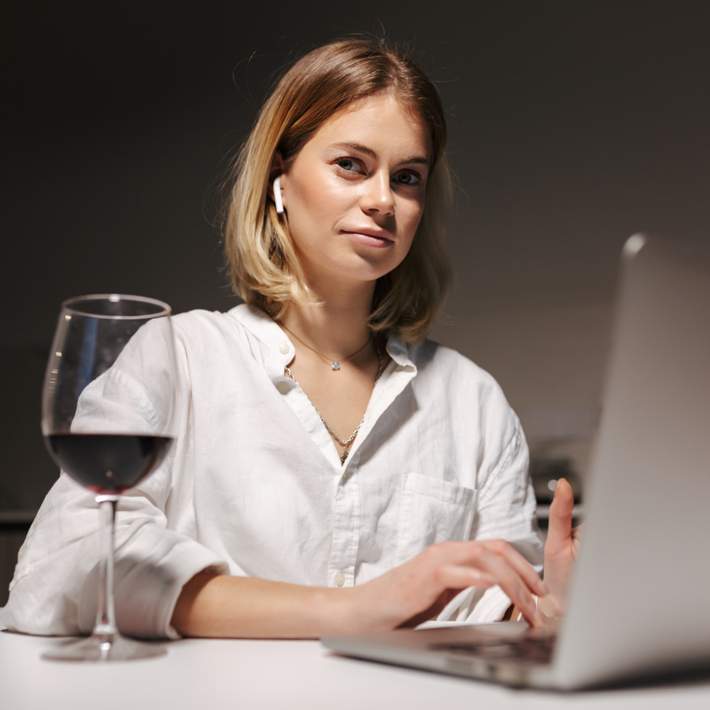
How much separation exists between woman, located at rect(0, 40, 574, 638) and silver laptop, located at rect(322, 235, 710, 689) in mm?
669

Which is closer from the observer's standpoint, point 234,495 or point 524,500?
point 234,495

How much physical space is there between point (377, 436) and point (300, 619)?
60 centimetres

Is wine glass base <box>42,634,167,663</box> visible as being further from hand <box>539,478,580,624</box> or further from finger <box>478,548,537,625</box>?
hand <box>539,478,580,624</box>

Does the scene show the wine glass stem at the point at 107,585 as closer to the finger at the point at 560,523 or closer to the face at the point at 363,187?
the finger at the point at 560,523

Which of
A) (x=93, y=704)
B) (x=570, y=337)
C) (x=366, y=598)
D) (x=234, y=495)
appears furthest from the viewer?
(x=570, y=337)

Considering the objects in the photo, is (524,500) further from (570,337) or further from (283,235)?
(570,337)

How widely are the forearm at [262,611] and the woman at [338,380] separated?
177mm

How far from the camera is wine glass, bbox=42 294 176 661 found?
0.78 m

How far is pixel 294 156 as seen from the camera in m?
1.62

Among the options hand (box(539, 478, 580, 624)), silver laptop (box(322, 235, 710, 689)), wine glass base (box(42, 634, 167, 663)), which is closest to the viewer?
silver laptop (box(322, 235, 710, 689))

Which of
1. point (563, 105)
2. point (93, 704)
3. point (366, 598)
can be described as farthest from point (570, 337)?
point (93, 704)

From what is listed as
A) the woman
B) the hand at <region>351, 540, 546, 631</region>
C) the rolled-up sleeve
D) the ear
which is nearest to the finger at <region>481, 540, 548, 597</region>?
the hand at <region>351, 540, 546, 631</region>

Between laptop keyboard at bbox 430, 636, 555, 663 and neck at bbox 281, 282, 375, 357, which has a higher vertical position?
neck at bbox 281, 282, 375, 357

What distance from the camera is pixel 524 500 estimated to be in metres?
1.62
